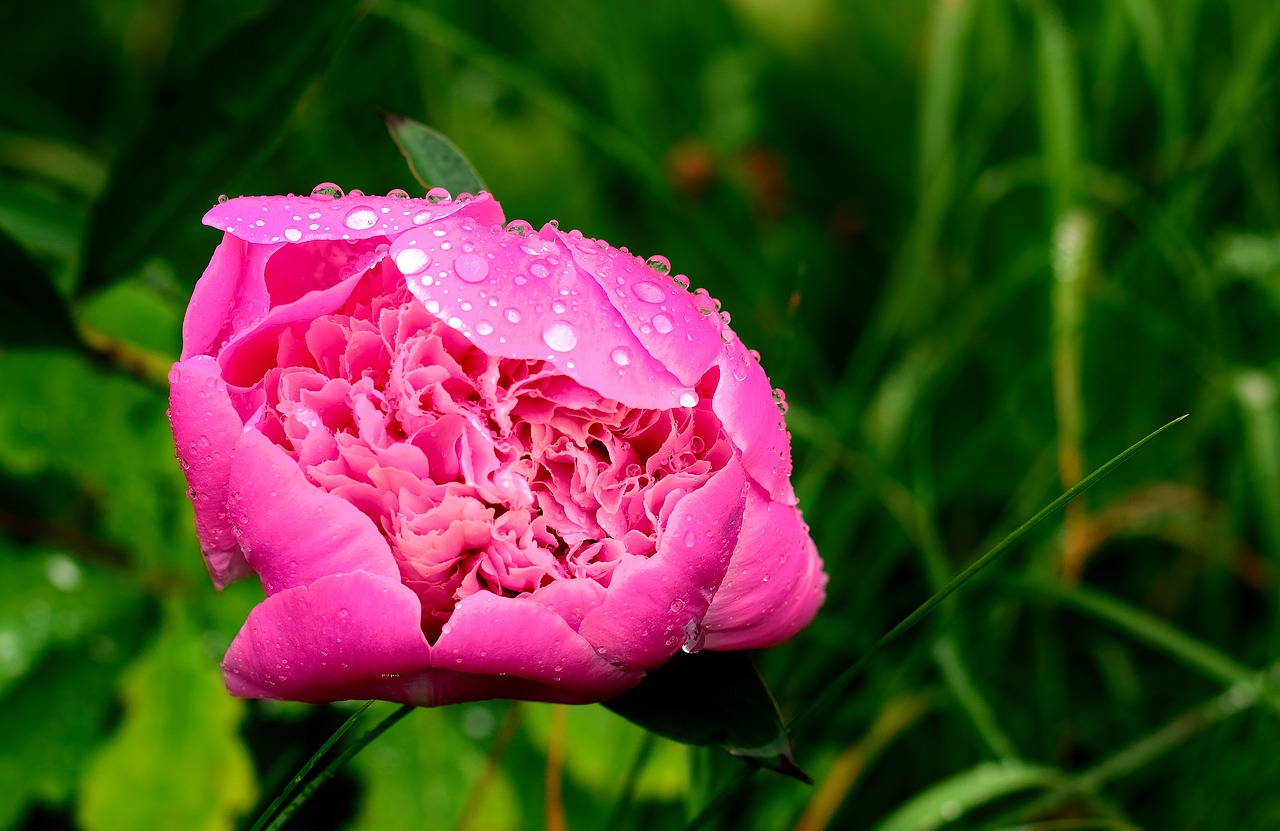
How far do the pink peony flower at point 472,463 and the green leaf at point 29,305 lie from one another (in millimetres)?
403

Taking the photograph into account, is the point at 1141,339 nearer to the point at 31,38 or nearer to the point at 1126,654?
the point at 1126,654

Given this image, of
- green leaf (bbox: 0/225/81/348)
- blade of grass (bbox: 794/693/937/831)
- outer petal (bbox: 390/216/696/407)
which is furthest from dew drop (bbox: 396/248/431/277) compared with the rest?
blade of grass (bbox: 794/693/937/831)

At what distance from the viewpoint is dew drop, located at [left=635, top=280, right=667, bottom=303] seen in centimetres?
51

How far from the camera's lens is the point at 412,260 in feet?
1.61

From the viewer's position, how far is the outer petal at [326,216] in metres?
0.50

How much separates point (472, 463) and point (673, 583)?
0.12 m

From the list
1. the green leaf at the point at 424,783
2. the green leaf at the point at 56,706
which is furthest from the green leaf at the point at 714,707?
the green leaf at the point at 56,706

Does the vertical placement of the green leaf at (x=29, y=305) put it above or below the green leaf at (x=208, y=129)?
below

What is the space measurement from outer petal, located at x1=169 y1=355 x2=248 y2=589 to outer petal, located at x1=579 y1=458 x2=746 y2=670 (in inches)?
7.3

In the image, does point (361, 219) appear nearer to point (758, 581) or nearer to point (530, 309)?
point (530, 309)

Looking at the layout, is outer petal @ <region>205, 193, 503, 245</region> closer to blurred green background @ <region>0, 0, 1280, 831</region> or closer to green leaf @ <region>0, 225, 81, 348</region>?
blurred green background @ <region>0, 0, 1280, 831</region>

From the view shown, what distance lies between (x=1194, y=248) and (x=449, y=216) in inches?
41.9

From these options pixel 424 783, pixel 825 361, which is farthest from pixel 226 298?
pixel 825 361

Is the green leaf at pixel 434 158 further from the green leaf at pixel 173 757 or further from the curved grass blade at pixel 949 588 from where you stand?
Result: the green leaf at pixel 173 757
